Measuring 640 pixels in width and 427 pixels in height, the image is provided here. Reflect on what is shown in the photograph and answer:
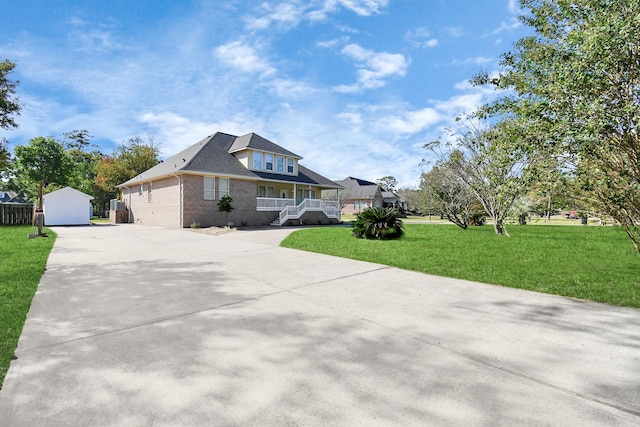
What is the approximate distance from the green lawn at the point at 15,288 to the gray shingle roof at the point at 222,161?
35.3 ft

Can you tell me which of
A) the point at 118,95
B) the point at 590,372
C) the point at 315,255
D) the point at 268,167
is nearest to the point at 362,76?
the point at 315,255

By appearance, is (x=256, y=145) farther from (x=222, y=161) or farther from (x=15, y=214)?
(x=15, y=214)

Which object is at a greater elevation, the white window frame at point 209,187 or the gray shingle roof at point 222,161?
the gray shingle roof at point 222,161

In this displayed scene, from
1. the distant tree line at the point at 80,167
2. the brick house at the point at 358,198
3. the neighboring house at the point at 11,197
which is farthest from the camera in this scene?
the neighboring house at the point at 11,197

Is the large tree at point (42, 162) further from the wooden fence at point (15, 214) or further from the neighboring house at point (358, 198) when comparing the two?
the neighboring house at point (358, 198)

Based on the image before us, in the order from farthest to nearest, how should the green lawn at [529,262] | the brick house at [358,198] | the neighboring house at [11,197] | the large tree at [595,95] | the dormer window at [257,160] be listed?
1. the neighboring house at [11,197]
2. the brick house at [358,198]
3. the dormer window at [257,160]
4. the green lawn at [529,262]
5. the large tree at [595,95]

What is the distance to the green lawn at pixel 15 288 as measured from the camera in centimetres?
284

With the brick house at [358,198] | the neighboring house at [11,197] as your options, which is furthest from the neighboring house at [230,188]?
the neighboring house at [11,197]

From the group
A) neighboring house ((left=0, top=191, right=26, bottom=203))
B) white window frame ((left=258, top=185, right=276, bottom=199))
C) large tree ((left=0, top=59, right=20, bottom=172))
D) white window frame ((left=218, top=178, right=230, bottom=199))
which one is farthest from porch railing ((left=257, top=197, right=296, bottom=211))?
neighboring house ((left=0, top=191, right=26, bottom=203))

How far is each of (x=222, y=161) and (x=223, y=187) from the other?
224cm

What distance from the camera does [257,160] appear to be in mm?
22828

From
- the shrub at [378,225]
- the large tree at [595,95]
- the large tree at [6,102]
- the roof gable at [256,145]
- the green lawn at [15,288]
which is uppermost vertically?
the large tree at [6,102]

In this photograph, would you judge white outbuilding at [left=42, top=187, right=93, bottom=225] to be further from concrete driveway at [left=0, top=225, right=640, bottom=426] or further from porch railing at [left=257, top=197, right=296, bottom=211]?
concrete driveway at [left=0, top=225, right=640, bottom=426]

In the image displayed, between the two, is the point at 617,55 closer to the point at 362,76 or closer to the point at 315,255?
the point at 315,255
